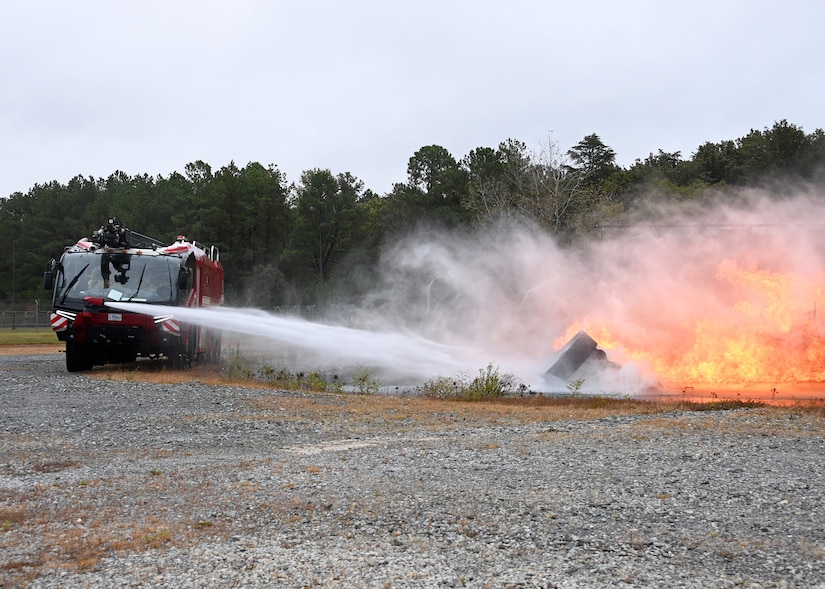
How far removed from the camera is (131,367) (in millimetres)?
22266

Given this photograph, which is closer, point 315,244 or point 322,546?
point 322,546

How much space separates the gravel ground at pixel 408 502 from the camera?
514 centimetres

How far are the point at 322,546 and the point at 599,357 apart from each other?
49.5 ft

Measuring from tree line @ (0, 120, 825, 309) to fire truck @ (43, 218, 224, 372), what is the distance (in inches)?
1240

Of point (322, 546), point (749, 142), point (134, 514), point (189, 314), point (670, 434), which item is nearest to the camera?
point (322, 546)

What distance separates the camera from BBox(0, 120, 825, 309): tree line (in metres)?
54.9

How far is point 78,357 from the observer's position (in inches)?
770

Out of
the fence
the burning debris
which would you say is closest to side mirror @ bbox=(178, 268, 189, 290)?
the burning debris

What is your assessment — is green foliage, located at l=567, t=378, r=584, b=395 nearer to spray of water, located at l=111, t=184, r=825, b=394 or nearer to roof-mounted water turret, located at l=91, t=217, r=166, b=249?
spray of water, located at l=111, t=184, r=825, b=394

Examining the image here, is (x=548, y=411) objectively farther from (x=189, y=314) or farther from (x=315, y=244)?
(x=315, y=244)

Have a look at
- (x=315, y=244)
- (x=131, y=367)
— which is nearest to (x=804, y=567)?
(x=131, y=367)

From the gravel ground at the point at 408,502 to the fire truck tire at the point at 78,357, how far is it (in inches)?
Answer: 284

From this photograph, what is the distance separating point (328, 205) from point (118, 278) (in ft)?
166

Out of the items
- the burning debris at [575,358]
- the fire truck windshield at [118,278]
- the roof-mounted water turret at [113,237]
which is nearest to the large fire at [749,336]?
the burning debris at [575,358]
